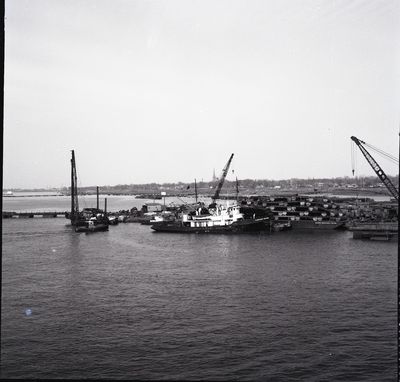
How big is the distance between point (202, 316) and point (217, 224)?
22.1 meters

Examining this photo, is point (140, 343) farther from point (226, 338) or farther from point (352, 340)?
point (352, 340)

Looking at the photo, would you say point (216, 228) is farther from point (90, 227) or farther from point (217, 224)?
point (90, 227)

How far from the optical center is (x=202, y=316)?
34.3ft

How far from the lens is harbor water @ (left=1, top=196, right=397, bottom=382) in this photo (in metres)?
7.85

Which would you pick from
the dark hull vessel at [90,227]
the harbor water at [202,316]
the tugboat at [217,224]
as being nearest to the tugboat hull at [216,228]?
the tugboat at [217,224]

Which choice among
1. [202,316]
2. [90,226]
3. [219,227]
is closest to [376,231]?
[219,227]

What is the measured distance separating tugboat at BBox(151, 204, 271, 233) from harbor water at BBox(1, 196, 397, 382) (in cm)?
1095

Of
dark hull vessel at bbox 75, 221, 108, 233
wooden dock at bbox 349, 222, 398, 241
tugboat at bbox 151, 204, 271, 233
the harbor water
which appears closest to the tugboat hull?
tugboat at bbox 151, 204, 271, 233

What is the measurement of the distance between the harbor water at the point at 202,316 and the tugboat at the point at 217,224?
1095 centimetres

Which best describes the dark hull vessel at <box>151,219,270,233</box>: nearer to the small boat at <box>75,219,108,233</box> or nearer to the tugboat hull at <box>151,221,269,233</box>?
the tugboat hull at <box>151,221,269,233</box>

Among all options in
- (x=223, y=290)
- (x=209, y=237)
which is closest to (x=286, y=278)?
(x=223, y=290)

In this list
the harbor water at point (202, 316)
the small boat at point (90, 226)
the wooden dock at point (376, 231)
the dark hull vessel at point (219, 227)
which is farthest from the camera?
the small boat at point (90, 226)

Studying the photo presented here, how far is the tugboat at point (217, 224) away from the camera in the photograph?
31406mm

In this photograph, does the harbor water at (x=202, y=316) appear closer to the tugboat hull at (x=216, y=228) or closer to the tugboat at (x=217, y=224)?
the tugboat hull at (x=216, y=228)
